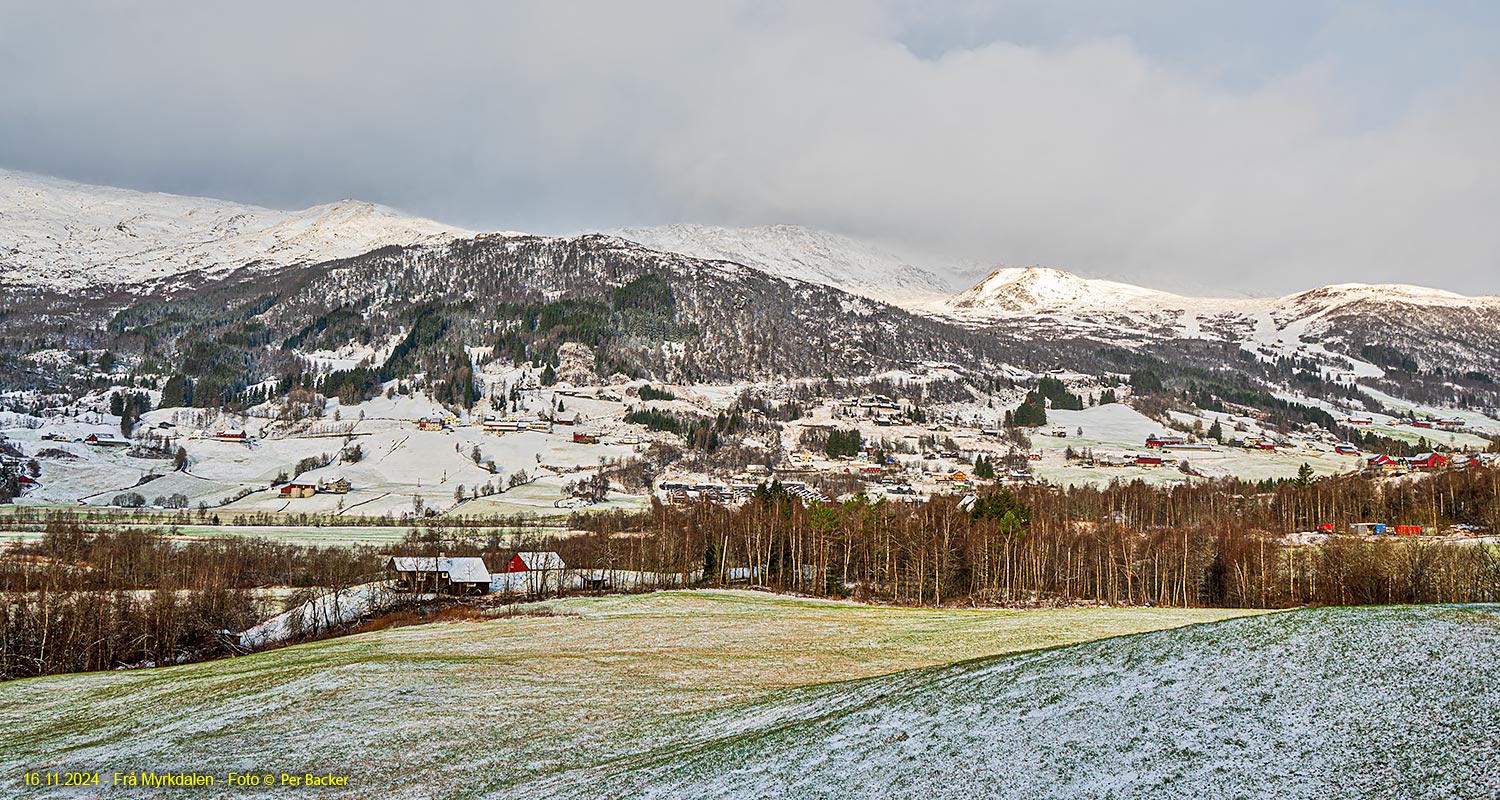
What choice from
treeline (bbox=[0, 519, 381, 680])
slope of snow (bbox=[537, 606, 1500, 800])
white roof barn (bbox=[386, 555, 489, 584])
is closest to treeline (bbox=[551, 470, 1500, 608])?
white roof barn (bbox=[386, 555, 489, 584])

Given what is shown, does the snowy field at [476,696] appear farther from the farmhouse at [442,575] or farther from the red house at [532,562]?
the red house at [532,562]

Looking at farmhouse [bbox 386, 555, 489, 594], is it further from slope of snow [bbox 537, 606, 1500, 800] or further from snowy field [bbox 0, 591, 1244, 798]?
slope of snow [bbox 537, 606, 1500, 800]

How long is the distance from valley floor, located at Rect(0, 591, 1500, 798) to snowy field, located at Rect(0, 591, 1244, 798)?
0.19 m

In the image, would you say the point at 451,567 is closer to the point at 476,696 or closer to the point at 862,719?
the point at 476,696

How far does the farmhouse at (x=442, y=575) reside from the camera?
11188 cm

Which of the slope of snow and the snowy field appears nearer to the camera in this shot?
the slope of snow

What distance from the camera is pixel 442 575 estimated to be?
113125mm

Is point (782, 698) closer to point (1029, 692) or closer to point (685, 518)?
point (1029, 692)

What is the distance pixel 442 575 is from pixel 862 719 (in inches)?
3902

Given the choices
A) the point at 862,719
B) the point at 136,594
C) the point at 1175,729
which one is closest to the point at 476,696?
the point at 862,719

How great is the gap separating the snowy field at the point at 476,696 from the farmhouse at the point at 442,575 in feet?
137

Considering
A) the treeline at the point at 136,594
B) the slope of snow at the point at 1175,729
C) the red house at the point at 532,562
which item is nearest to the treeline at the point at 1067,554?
the red house at the point at 532,562

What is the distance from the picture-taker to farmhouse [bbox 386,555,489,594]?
11188 centimetres

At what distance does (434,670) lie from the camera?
46.2 meters
